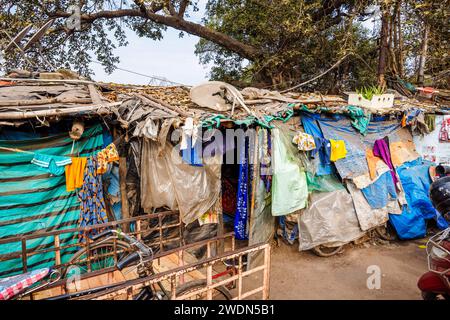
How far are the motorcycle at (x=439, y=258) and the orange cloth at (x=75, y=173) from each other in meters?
5.17

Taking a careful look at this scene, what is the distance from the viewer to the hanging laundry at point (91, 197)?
17.1 feet

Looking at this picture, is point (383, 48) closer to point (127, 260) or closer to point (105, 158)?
point (105, 158)

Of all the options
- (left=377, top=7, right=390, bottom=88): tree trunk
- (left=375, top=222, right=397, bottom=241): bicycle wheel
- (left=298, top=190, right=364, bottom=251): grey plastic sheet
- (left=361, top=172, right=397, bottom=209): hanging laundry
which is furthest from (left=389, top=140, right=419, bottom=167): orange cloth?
(left=377, top=7, right=390, bottom=88): tree trunk

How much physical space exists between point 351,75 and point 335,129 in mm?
6758

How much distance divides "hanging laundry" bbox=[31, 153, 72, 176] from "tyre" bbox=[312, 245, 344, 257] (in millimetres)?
4878

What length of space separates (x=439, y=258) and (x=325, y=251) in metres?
2.81

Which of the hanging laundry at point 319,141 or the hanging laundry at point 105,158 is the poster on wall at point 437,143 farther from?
the hanging laundry at point 105,158

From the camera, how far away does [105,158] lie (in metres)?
5.03

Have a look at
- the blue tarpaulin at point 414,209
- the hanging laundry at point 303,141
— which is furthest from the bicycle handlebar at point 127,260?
the blue tarpaulin at point 414,209

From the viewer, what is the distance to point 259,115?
5.28m

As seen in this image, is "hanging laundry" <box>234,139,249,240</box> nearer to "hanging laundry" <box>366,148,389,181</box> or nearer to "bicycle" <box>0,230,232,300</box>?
"bicycle" <box>0,230,232,300</box>

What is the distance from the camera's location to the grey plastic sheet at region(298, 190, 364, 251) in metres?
5.78

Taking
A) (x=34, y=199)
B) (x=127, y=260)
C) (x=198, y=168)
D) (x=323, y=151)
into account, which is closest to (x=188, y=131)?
(x=198, y=168)
